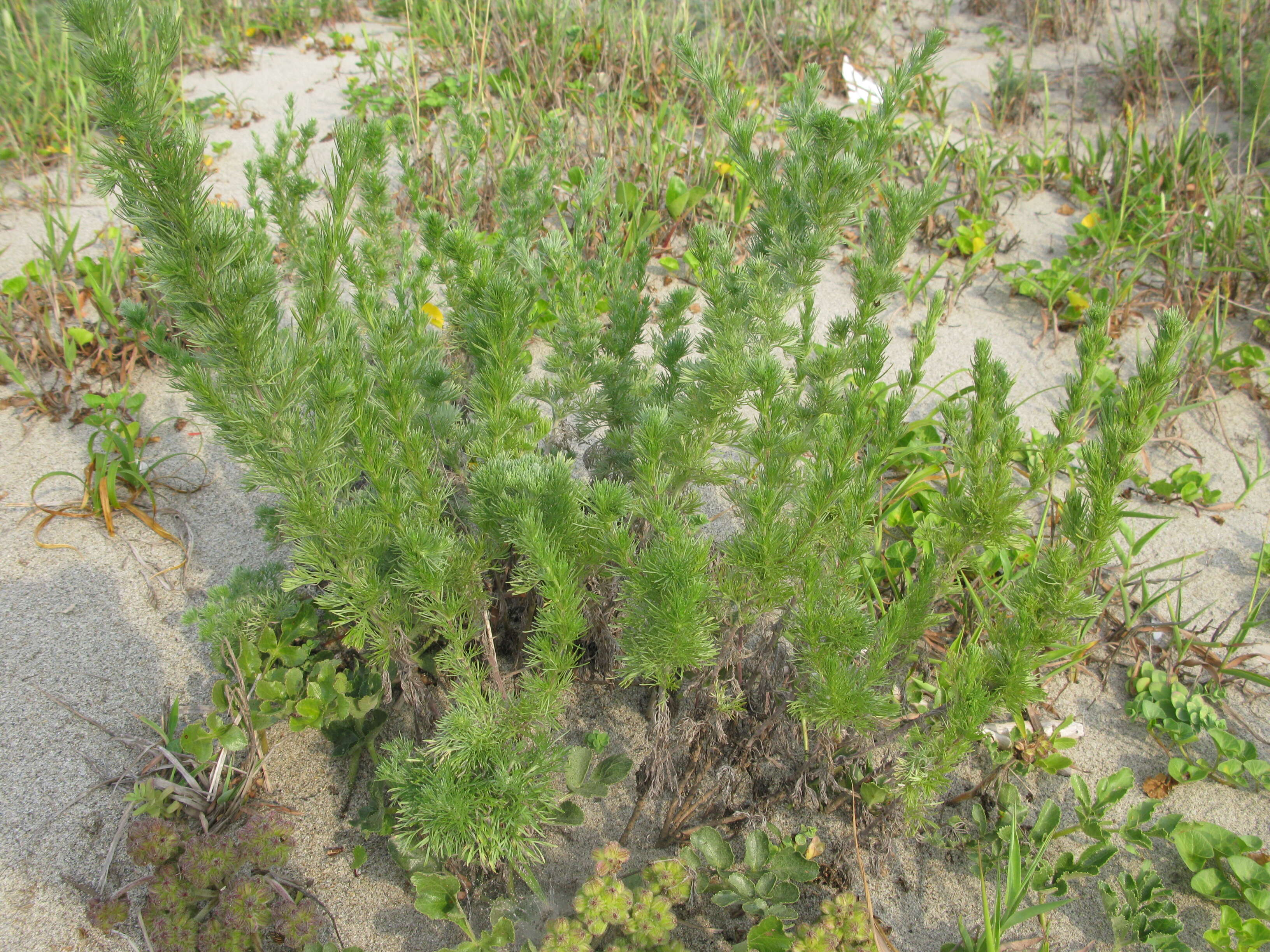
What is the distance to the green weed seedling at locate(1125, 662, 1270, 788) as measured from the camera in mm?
1929

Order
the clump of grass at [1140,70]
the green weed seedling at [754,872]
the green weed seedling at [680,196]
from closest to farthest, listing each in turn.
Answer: the green weed seedling at [754,872], the green weed seedling at [680,196], the clump of grass at [1140,70]

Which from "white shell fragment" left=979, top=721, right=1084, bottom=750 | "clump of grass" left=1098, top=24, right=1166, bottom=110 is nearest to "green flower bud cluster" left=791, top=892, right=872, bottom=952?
"white shell fragment" left=979, top=721, right=1084, bottom=750

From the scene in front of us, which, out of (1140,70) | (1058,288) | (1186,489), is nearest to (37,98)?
(1058,288)

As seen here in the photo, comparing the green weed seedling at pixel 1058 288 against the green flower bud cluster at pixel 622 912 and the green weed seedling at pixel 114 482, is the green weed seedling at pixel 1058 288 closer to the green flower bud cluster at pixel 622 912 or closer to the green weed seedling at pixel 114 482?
the green flower bud cluster at pixel 622 912

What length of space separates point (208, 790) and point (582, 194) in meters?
1.60

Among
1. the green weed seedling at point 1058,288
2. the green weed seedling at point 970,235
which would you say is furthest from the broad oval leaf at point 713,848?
the green weed seedling at point 970,235

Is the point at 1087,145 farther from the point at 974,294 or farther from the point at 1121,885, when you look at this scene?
the point at 1121,885

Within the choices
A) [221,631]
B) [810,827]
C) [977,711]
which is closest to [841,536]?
[977,711]

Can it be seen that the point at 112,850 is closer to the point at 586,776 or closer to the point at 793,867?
the point at 586,776

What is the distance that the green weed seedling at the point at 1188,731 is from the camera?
1.93 meters

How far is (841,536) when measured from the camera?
5.23ft

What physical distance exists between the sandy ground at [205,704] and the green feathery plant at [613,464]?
18cm

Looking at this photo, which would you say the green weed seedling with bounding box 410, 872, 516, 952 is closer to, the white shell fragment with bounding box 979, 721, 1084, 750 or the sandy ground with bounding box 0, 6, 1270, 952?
the sandy ground with bounding box 0, 6, 1270, 952

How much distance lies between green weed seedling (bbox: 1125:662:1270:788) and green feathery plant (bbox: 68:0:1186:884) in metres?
0.34
